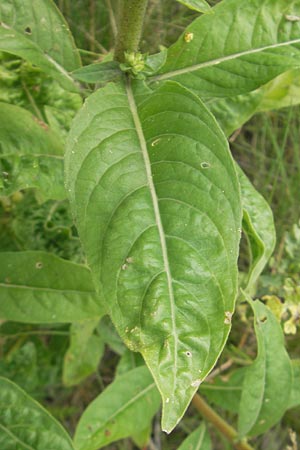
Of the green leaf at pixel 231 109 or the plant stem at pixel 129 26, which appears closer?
the plant stem at pixel 129 26

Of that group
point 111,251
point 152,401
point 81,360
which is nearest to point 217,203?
point 111,251

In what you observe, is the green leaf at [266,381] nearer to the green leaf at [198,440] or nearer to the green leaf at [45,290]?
the green leaf at [198,440]

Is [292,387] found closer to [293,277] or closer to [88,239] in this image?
[293,277]

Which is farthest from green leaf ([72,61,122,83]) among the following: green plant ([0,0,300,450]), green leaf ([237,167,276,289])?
green leaf ([237,167,276,289])

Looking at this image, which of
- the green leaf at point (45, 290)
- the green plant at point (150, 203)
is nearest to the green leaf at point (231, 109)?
the green plant at point (150, 203)

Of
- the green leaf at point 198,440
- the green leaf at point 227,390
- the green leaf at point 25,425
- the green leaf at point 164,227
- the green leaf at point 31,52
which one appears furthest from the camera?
the green leaf at point 227,390

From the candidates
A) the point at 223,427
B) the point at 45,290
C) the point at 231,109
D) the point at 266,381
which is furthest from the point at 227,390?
the point at 231,109

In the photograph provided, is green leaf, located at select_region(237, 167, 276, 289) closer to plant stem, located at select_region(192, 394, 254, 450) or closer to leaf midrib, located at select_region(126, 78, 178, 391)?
leaf midrib, located at select_region(126, 78, 178, 391)
